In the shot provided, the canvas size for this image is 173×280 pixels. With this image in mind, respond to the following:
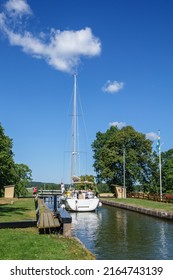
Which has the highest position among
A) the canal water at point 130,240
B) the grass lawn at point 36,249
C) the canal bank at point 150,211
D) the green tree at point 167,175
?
the green tree at point 167,175

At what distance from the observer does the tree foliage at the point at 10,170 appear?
57.2 metres

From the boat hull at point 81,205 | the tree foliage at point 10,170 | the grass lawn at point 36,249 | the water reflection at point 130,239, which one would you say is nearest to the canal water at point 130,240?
the water reflection at point 130,239

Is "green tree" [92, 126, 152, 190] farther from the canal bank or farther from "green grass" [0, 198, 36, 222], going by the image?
"green grass" [0, 198, 36, 222]

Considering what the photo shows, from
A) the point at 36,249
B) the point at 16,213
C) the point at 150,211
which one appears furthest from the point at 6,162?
the point at 36,249

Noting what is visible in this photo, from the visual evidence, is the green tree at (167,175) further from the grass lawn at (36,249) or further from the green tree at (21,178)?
the grass lawn at (36,249)

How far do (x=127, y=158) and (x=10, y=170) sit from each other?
21.6 metres

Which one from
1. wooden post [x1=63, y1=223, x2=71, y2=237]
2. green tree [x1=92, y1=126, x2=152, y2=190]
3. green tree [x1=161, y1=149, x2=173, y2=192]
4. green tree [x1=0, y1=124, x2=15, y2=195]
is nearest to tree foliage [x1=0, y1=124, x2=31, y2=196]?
green tree [x1=0, y1=124, x2=15, y2=195]

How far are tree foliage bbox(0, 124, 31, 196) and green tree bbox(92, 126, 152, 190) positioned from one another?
16.3 metres

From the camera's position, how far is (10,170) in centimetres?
6769

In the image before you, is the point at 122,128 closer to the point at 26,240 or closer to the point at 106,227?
the point at 106,227

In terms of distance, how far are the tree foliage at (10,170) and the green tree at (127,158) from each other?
1628cm

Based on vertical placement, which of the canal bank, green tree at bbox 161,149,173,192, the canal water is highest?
green tree at bbox 161,149,173,192

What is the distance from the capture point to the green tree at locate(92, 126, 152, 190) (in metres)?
69.9

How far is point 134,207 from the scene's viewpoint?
3862 centimetres
